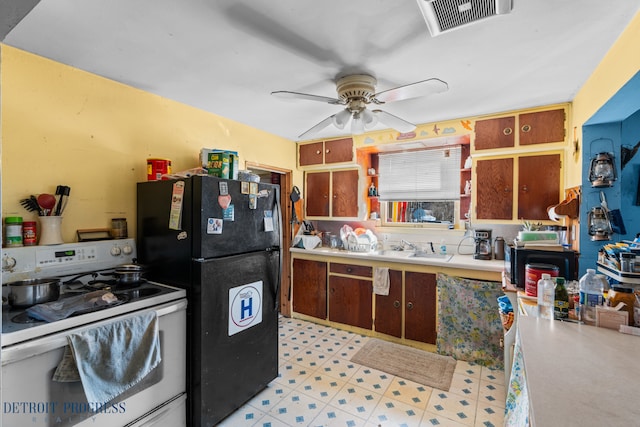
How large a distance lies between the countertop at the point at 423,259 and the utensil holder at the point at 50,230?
89.2 inches

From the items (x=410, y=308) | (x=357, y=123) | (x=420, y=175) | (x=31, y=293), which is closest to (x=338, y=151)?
(x=420, y=175)

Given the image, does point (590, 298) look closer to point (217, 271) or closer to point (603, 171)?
point (603, 171)

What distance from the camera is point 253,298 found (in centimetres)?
209

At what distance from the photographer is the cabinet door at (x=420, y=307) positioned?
2766 millimetres

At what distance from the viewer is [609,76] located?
1.61m

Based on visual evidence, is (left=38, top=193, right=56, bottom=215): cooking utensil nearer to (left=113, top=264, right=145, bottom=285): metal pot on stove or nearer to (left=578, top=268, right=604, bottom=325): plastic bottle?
(left=113, top=264, right=145, bottom=285): metal pot on stove

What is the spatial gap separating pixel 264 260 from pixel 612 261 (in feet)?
6.69

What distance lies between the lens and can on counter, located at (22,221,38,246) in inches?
64.7

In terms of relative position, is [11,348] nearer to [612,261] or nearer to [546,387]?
[546,387]

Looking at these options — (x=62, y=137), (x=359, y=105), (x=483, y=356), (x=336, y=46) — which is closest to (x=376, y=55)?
(x=336, y=46)

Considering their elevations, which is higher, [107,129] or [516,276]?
[107,129]

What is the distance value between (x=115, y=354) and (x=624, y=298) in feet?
7.98

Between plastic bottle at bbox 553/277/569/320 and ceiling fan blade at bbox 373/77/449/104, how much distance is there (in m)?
1.24

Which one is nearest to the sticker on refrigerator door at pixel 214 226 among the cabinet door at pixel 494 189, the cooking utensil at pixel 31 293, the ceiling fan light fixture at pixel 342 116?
the cooking utensil at pixel 31 293
